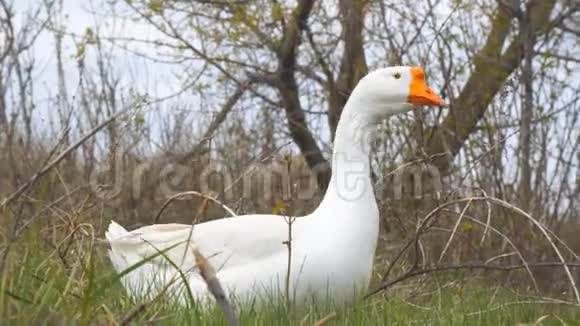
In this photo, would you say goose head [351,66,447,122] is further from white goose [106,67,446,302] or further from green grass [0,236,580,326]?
green grass [0,236,580,326]

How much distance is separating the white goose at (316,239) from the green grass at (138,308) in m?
0.14

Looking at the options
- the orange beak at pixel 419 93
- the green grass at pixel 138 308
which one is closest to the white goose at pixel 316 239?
the orange beak at pixel 419 93

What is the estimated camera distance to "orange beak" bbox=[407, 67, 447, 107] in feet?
13.6

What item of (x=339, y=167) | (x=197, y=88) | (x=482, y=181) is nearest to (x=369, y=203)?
(x=339, y=167)

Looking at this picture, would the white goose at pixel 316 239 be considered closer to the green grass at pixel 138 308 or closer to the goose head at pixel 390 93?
the goose head at pixel 390 93

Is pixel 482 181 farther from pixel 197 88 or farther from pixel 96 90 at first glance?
pixel 96 90

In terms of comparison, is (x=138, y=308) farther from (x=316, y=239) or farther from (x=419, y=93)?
(x=419, y=93)

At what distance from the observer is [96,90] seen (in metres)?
10.4

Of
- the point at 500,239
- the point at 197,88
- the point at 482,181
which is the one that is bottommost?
the point at 500,239

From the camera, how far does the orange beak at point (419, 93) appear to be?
414 cm

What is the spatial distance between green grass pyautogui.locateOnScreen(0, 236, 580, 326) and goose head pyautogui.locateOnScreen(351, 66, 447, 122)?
0.86 metres

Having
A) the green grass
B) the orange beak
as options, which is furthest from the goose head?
the green grass

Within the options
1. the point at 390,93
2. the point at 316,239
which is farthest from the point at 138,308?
the point at 390,93

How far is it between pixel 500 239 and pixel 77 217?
14.0ft
